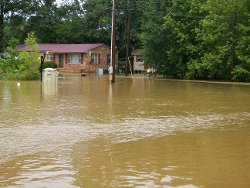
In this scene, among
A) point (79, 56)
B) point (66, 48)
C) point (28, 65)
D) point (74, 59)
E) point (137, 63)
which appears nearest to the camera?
point (28, 65)

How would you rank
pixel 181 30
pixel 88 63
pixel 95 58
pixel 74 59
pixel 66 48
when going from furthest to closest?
1. pixel 66 48
2. pixel 74 59
3. pixel 95 58
4. pixel 88 63
5. pixel 181 30

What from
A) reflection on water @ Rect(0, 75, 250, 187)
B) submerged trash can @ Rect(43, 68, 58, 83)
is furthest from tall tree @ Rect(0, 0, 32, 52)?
reflection on water @ Rect(0, 75, 250, 187)

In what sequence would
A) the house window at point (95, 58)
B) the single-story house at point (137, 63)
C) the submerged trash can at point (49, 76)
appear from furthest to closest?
1. the single-story house at point (137, 63)
2. the house window at point (95, 58)
3. the submerged trash can at point (49, 76)

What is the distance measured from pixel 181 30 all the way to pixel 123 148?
37.4 meters

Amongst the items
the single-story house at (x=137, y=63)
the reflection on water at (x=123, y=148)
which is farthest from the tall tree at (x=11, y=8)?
the reflection on water at (x=123, y=148)

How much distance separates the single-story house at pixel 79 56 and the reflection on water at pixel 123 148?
4421 cm

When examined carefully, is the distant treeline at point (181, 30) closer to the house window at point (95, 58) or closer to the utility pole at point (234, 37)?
the utility pole at point (234, 37)

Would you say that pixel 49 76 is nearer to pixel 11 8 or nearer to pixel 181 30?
pixel 181 30

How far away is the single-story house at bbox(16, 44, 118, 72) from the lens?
5919 centimetres

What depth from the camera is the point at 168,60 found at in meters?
47.3

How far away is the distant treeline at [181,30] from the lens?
39.8 meters

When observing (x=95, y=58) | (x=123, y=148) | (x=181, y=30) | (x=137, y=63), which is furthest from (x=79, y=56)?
(x=123, y=148)

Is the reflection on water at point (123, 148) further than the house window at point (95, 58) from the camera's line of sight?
No

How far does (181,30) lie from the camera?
147 ft
